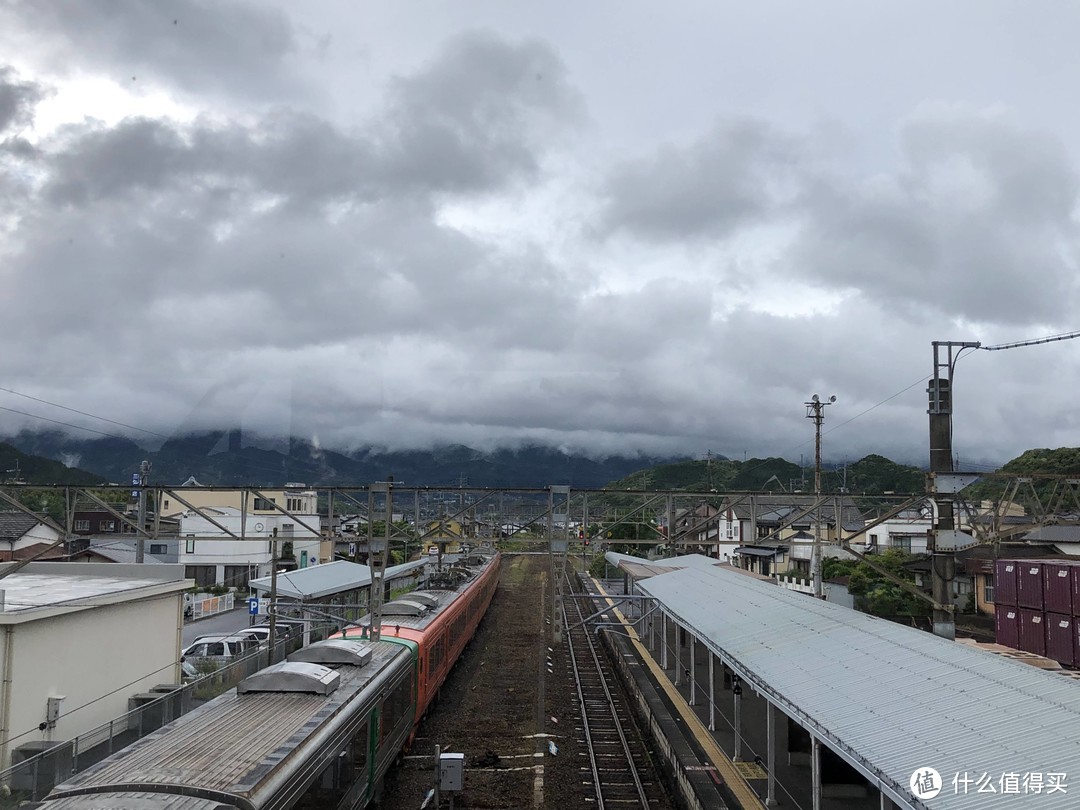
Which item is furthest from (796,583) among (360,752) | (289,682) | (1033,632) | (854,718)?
(289,682)

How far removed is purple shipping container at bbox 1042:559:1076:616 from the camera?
19.0m

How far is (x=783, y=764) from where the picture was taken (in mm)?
12188

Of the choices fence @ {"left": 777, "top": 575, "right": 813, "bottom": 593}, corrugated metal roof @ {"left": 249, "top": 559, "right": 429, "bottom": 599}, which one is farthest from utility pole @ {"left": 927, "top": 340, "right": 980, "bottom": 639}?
fence @ {"left": 777, "top": 575, "right": 813, "bottom": 593}

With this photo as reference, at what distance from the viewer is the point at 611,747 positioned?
14047mm

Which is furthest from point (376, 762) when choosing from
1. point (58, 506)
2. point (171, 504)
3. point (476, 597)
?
point (58, 506)

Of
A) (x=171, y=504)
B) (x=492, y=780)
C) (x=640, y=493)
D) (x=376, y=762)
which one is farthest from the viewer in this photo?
(x=171, y=504)

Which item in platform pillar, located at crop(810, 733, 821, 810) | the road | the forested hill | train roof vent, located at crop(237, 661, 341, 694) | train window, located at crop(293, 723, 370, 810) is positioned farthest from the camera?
the forested hill

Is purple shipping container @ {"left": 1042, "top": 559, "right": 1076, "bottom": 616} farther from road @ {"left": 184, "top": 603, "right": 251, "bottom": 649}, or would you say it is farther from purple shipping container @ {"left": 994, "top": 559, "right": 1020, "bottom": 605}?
road @ {"left": 184, "top": 603, "right": 251, "bottom": 649}

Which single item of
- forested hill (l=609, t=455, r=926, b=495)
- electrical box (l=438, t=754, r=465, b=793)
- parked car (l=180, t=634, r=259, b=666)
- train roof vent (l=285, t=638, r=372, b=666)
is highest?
forested hill (l=609, t=455, r=926, b=495)

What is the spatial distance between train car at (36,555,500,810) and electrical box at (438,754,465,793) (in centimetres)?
89

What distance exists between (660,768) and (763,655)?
3.81m

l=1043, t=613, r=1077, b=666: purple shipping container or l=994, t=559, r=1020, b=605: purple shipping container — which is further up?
l=994, t=559, r=1020, b=605: purple shipping container

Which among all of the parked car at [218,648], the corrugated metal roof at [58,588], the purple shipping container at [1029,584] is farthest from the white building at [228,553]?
the purple shipping container at [1029,584]

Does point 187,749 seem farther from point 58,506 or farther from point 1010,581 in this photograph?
point 58,506
